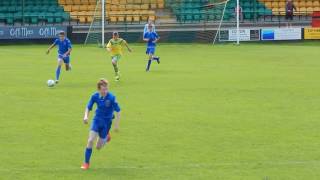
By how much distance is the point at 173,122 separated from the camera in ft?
66.6

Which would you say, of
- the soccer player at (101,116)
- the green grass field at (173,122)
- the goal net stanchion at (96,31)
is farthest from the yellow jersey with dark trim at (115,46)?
the goal net stanchion at (96,31)

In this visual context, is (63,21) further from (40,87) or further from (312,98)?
(312,98)

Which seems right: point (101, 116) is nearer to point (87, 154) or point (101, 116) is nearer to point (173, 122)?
point (87, 154)

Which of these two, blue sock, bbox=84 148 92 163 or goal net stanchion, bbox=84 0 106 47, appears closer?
blue sock, bbox=84 148 92 163

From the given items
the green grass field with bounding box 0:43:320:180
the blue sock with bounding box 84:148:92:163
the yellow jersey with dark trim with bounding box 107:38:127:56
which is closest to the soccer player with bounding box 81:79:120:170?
the blue sock with bounding box 84:148:92:163

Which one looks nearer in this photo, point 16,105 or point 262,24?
point 16,105

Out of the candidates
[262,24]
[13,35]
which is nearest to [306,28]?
[262,24]

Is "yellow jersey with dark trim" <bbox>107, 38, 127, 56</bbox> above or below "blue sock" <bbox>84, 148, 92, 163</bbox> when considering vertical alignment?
above

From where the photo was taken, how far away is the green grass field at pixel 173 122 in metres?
14.8

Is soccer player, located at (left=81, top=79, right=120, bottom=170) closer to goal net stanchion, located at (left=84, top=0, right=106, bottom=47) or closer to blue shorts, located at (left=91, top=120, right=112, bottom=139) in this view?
blue shorts, located at (left=91, top=120, right=112, bottom=139)

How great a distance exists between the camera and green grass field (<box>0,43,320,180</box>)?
14789 millimetres

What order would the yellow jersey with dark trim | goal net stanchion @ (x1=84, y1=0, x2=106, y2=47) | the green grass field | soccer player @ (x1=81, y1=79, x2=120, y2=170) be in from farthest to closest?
1. goal net stanchion @ (x1=84, y1=0, x2=106, y2=47)
2. the yellow jersey with dark trim
3. the green grass field
4. soccer player @ (x1=81, y1=79, x2=120, y2=170)

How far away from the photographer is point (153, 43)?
3566 cm

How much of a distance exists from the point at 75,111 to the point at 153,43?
1394cm
